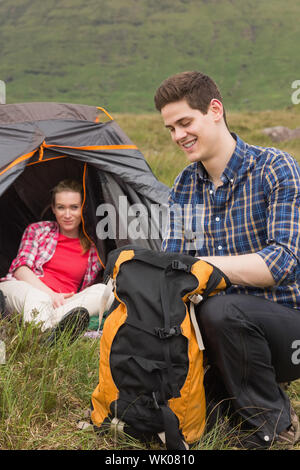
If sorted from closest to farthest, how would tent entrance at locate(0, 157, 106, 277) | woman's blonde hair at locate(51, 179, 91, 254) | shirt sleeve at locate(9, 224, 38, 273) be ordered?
shirt sleeve at locate(9, 224, 38, 273) < woman's blonde hair at locate(51, 179, 91, 254) < tent entrance at locate(0, 157, 106, 277)

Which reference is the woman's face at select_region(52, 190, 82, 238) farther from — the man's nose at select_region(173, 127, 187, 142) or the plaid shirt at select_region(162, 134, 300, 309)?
the man's nose at select_region(173, 127, 187, 142)

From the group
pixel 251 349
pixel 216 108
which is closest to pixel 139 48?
pixel 216 108

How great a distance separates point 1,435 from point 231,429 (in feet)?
2.97

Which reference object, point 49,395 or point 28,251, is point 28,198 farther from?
point 49,395

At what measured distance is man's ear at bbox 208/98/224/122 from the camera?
2454 mm

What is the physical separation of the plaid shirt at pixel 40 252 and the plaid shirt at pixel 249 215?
163 cm

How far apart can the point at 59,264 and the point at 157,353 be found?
2.21 metres

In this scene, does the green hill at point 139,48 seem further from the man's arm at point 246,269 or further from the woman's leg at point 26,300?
the man's arm at point 246,269

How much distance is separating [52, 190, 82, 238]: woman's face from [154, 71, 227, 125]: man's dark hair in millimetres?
1790

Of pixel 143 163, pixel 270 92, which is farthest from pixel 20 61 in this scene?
pixel 143 163

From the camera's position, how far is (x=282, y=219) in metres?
2.25

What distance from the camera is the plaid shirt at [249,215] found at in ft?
7.35

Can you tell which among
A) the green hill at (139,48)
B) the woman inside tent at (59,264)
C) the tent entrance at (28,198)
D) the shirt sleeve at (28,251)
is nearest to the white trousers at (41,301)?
the woman inside tent at (59,264)
